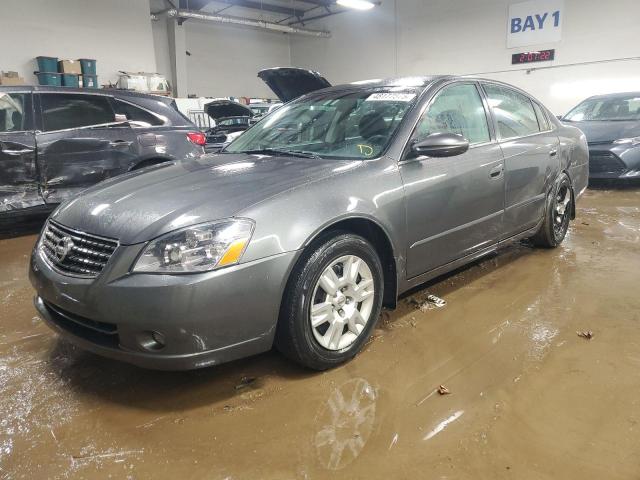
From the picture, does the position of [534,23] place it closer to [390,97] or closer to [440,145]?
[390,97]

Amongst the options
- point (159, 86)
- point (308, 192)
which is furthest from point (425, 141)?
point (159, 86)

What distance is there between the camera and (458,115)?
114 inches

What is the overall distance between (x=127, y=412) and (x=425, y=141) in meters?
1.80

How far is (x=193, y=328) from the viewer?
5.74 feet

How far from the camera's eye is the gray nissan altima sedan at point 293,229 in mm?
1772

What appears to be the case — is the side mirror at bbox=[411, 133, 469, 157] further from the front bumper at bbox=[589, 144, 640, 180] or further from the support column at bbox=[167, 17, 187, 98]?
the support column at bbox=[167, 17, 187, 98]

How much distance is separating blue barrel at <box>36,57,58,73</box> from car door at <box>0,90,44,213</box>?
7.16 meters

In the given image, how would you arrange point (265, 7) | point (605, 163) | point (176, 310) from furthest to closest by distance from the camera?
point (265, 7) → point (605, 163) → point (176, 310)

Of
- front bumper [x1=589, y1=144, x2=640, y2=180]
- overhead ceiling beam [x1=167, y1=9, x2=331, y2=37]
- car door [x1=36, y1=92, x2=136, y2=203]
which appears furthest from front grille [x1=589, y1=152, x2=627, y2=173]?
overhead ceiling beam [x1=167, y1=9, x2=331, y2=37]

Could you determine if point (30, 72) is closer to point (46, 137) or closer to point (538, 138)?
point (46, 137)

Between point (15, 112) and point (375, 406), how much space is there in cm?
432

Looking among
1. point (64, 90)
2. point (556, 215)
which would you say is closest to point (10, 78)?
point (64, 90)

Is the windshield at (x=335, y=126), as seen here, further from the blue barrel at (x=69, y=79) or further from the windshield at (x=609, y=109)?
the blue barrel at (x=69, y=79)

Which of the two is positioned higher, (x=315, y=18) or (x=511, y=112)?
(x=315, y=18)
